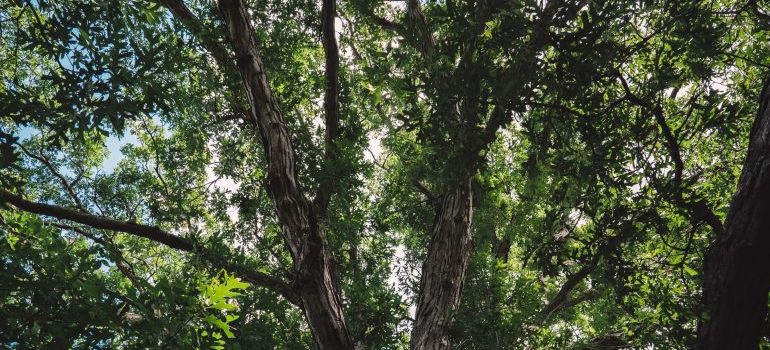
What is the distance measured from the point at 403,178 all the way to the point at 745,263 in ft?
19.4

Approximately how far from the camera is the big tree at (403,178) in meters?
3.07

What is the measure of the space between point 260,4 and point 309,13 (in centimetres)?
84

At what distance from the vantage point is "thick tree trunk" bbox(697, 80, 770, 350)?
98.2 inches

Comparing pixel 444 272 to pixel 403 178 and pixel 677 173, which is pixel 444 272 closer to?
pixel 677 173

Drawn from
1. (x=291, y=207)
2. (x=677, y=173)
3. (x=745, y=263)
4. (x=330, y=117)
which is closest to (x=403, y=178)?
(x=330, y=117)

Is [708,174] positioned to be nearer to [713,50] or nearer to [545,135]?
[713,50]

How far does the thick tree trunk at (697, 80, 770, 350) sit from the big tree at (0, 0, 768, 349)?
0.01m

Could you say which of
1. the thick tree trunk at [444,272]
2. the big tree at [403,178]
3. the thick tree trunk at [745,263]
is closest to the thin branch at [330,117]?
the big tree at [403,178]

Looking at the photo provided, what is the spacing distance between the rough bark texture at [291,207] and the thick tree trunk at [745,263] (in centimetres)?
287

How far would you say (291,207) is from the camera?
470 cm

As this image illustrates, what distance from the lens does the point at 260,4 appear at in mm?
7309

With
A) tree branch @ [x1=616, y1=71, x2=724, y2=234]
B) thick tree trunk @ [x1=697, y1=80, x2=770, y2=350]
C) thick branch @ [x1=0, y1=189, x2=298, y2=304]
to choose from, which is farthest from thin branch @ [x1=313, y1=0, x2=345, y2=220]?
thick tree trunk @ [x1=697, y1=80, x2=770, y2=350]

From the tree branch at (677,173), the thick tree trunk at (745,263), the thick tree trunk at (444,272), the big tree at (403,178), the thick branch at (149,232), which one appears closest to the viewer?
the thick tree trunk at (745,263)

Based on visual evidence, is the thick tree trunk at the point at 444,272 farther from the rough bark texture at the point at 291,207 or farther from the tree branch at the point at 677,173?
the tree branch at the point at 677,173
